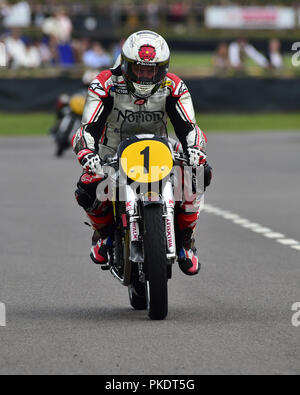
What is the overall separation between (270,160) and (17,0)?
2252 cm

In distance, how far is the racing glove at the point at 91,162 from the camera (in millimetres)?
7633

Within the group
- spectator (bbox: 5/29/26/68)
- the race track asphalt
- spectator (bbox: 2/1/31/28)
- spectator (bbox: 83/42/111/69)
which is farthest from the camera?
spectator (bbox: 2/1/31/28)

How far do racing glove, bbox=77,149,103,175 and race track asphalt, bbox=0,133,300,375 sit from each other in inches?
36.6

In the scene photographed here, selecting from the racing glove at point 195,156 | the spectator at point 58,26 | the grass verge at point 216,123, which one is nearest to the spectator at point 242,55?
the grass verge at point 216,123

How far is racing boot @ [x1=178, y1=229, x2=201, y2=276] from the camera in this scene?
795cm

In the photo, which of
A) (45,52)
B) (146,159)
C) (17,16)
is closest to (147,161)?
A: (146,159)

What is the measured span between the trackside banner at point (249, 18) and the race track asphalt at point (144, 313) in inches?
1091

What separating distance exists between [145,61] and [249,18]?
3689cm

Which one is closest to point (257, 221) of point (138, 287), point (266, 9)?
point (138, 287)

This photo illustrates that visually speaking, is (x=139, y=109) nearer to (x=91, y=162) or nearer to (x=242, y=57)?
(x=91, y=162)

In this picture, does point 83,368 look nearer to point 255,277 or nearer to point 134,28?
point 255,277

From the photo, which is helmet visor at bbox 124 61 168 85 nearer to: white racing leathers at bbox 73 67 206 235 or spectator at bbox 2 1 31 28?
white racing leathers at bbox 73 67 206 235

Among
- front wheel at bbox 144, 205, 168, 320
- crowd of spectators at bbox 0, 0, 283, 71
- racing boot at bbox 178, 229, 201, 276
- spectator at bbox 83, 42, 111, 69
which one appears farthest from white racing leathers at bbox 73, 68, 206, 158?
spectator at bbox 83, 42, 111, 69

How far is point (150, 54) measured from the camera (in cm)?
776
